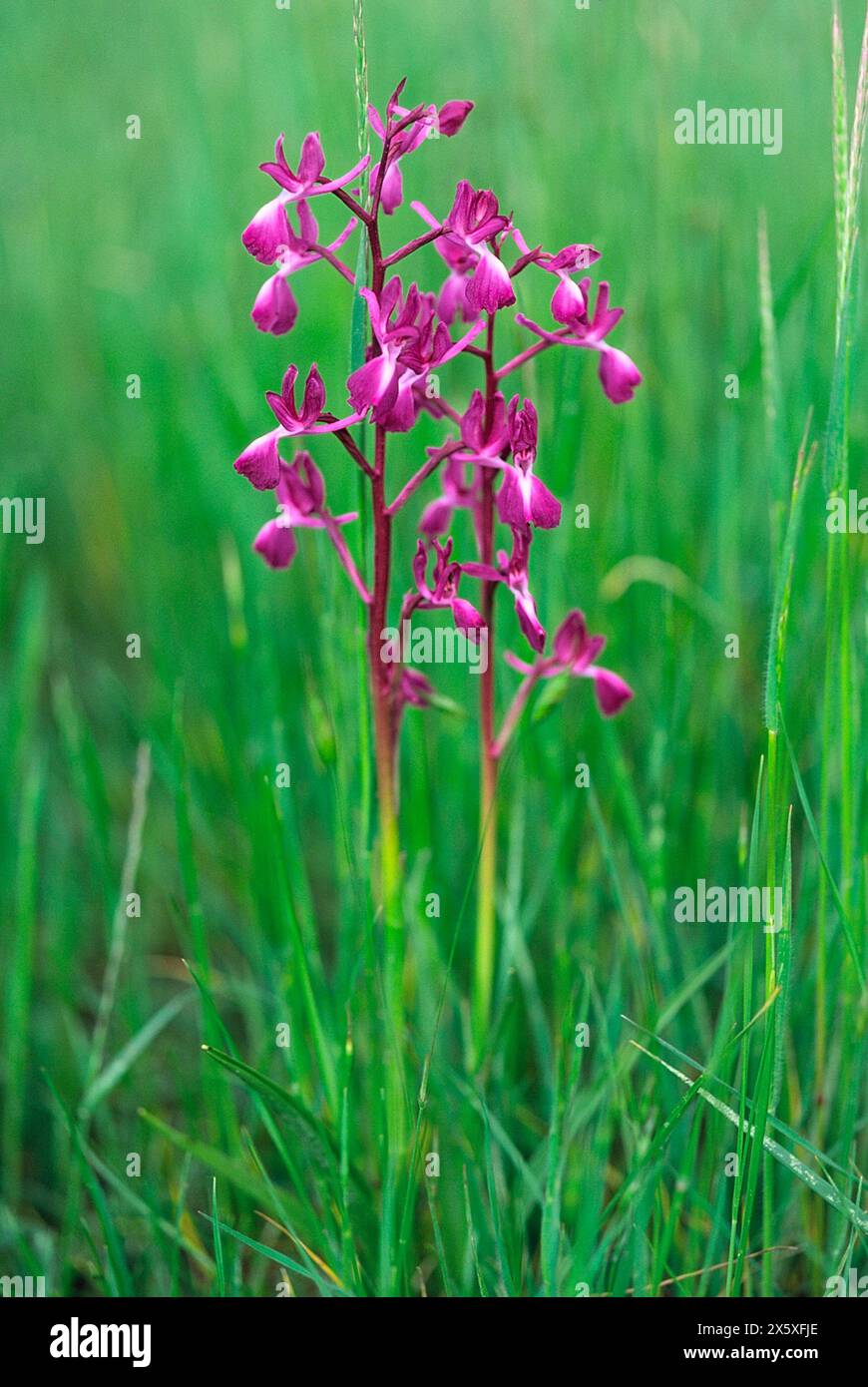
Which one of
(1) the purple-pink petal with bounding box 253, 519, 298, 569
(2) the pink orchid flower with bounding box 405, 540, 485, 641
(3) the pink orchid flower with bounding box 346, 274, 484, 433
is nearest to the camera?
(3) the pink orchid flower with bounding box 346, 274, 484, 433

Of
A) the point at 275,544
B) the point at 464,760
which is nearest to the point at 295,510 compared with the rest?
the point at 275,544

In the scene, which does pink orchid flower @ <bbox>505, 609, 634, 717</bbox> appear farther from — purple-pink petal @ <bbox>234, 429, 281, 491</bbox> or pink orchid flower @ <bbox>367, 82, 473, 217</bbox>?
pink orchid flower @ <bbox>367, 82, 473, 217</bbox>

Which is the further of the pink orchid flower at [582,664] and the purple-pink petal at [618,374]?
the pink orchid flower at [582,664]

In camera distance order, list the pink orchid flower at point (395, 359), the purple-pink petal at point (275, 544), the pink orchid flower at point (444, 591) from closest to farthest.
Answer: the pink orchid flower at point (395, 359)
the pink orchid flower at point (444, 591)
the purple-pink petal at point (275, 544)

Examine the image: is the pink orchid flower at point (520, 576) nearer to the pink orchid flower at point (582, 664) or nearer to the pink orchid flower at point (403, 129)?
the pink orchid flower at point (582, 664)

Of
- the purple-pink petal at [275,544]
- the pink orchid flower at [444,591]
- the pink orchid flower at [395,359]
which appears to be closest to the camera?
the pink orchid flower at [395,359]

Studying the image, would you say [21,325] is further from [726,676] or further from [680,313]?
[726,676]

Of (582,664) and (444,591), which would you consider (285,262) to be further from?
(582,664)

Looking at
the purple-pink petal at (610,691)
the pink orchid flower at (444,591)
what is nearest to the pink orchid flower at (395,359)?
the pink orchid flower at (444,591)

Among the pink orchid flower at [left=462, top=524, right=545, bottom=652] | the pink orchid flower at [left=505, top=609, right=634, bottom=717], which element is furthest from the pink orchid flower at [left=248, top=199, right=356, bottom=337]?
the pink orchid flower at [left=505, top=609, right=634, bottom=717]
